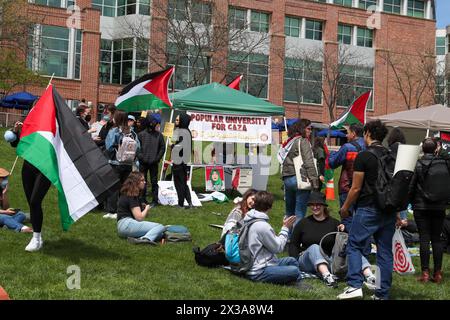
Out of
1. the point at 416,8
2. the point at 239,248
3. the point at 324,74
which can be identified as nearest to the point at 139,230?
the point at 239,248

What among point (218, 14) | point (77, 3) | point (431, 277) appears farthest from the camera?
point (77, 3)

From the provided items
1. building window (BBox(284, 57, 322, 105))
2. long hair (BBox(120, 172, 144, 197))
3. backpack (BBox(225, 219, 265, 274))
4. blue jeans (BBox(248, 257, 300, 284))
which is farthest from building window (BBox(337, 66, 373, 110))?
blue jeans (BBox(248, 257, 300, 284))

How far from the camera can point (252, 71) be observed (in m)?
48.2

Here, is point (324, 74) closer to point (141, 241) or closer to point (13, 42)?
point (13, 42)

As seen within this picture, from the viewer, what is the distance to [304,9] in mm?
54219

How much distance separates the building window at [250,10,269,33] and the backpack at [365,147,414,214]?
4404 centimetres

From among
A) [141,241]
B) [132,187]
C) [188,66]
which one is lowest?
[141,241]

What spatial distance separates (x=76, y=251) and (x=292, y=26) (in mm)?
47309

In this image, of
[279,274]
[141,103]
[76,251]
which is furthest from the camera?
[141,103]

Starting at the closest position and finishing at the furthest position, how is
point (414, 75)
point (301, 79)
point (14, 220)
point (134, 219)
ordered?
point (14, 220), point (134, 219), point (301, 79), point (414, 75)

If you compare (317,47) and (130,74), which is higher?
(317,47)

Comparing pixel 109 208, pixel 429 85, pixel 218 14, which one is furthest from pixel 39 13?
pixel 109 208
